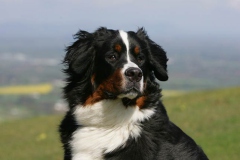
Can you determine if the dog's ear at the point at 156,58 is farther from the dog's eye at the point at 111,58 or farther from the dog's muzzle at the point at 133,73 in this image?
the dog's muzzle at the point at 133,73

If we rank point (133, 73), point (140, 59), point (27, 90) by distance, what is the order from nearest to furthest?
1. point (133, 73)
2. point (140, 59)
3. point (27, 90)

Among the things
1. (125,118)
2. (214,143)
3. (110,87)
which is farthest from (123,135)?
(214,143)

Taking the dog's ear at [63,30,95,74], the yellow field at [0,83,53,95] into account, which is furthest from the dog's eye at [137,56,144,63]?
the yellow field at [0,83,53,95]

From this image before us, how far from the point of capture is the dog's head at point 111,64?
21.1 feet

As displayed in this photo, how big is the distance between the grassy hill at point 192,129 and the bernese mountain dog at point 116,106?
20.4 feet

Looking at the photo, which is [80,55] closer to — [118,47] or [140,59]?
[118,47]

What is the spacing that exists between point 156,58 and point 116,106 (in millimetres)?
989

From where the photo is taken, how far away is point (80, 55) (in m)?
7.10

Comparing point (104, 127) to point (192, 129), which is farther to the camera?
point (192, 129)

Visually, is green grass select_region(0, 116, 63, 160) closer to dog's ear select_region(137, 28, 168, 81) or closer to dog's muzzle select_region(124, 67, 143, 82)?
dog's ear select_region(137, 28, 168, 81)

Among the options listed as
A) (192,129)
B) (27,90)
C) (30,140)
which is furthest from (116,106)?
(27,90)

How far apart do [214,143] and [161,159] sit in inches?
340

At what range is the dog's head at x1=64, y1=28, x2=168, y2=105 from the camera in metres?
6.45

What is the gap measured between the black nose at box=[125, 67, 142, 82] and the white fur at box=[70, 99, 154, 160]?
58cm
